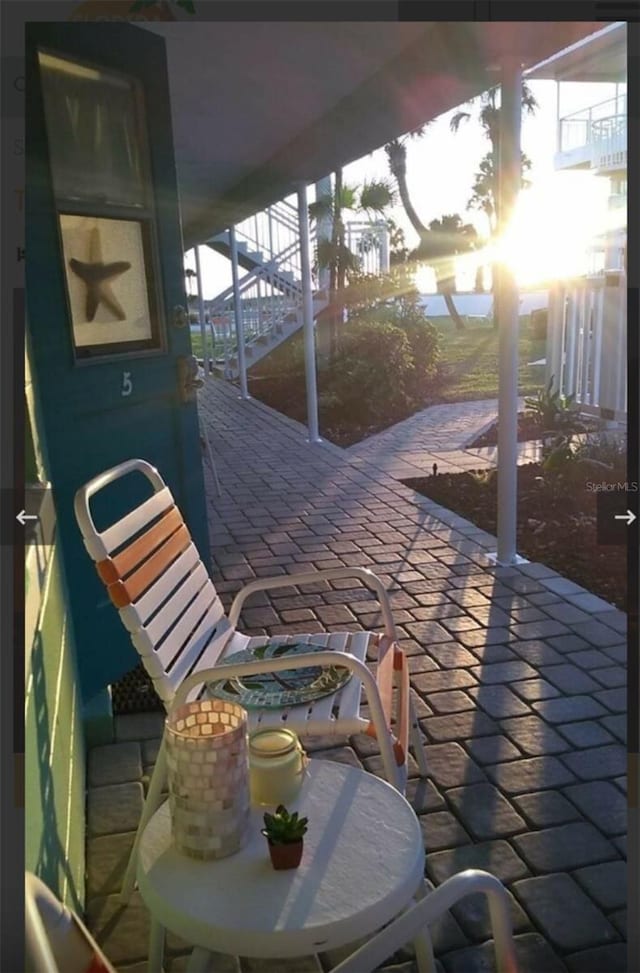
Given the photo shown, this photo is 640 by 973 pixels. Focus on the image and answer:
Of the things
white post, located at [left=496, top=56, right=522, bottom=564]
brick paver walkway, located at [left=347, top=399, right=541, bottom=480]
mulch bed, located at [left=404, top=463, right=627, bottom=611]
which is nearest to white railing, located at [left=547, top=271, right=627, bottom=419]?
brick paver walkway, located at [left=347, top=399, right=541, bottom=480]

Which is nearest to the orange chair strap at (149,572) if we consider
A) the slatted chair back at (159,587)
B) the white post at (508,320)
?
the slatted chair back at (159,587)

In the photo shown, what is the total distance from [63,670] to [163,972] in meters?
0.78

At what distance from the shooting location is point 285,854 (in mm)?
1334

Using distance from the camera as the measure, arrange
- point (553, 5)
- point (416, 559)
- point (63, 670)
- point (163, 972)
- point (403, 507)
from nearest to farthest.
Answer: point (163, 972), point (63, 670), point (553, 5), point (416, 559), point (403, 507)

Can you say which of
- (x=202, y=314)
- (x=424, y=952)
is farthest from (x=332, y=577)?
(x=202, y=314)

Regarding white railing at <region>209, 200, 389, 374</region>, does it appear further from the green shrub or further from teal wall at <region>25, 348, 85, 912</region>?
teal wall at <region>25, 348, 85, 912</region>

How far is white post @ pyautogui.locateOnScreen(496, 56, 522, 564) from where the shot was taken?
12.1ft

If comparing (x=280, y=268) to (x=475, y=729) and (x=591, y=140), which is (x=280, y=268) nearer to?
(x=591, y=140)

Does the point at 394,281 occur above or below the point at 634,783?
above

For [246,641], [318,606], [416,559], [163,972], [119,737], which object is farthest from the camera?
[416,559]

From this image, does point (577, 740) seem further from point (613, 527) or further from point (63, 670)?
point (613, 527)

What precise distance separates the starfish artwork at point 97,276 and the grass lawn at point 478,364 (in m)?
6.38

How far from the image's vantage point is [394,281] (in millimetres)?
12148

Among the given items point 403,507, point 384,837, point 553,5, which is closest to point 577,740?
point 384,837
